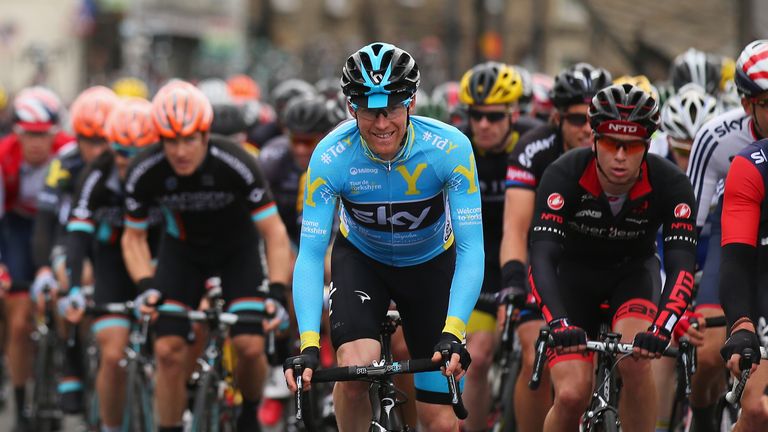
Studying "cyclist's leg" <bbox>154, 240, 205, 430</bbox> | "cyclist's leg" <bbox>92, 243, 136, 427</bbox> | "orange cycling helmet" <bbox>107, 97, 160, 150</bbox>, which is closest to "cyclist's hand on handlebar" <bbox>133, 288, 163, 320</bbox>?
"cyclist's leg" <bbox>154, 240, 205, 430</bbox>

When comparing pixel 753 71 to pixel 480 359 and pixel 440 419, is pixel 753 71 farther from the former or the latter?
pixel 480 359

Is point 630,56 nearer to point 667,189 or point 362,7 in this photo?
point 667,189

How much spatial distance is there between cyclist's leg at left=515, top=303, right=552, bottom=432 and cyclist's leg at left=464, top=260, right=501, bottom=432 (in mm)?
787

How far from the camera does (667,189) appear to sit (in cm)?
726

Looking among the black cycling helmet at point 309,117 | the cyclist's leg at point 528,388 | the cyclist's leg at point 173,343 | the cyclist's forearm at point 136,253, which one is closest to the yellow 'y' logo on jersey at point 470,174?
the cyclist's leg at point 528,388

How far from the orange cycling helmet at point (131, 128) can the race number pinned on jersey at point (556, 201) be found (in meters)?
3.64

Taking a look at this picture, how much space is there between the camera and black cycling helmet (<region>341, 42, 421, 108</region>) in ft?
21.6

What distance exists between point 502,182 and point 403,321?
253 centimetres

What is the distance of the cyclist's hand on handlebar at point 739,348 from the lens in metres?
6.05

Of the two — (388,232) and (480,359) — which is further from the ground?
(388,232)

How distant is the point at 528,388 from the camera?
834 centimetres

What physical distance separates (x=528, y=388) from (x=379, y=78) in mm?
2562

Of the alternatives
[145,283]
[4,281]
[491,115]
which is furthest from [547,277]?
[4,281]

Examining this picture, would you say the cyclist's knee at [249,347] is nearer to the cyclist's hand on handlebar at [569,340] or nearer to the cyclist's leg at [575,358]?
the cyclist's leg at [575,358]
